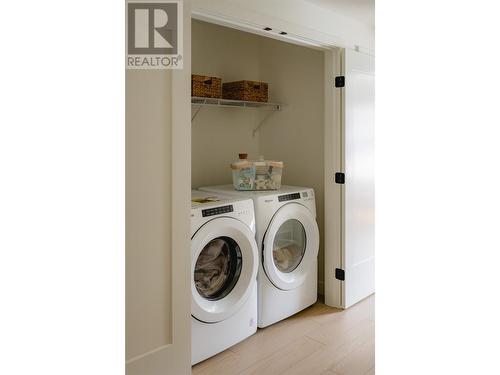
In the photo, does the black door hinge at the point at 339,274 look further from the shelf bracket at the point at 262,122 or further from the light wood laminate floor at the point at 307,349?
the shelf bracket at the point at 262,122

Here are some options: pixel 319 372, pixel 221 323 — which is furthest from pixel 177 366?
pixel 319 372

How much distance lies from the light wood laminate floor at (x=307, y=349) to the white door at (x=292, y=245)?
0.31m

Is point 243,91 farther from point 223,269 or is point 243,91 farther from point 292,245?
point 223,269

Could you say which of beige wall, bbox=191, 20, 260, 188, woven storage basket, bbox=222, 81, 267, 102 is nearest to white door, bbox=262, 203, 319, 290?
beige wall, bbox=191, 20, 260, 188

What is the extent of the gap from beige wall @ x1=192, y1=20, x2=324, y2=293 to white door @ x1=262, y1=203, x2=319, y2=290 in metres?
0.39

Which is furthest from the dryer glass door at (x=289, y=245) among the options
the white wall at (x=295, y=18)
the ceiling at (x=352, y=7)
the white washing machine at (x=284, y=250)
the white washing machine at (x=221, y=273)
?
the ceiling at (x=352, y=7)

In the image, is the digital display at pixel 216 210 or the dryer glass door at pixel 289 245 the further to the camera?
the dryer glass door at pixel 289 245

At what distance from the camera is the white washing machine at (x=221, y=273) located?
2279 mm

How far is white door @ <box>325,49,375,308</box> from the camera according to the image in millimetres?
3016

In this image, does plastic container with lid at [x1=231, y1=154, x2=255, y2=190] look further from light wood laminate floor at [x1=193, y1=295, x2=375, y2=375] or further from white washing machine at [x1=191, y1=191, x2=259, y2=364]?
light wood laminate floor at [x1=193, y1=295, x2=375, y2=375]

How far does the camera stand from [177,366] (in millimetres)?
1984
